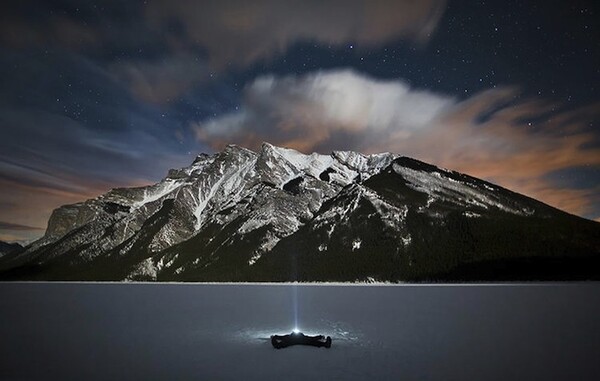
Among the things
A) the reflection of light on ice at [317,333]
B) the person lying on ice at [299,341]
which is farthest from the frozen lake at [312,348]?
the person lying on ice at [299,341]

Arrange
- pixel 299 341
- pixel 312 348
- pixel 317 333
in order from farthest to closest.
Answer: pixel 317 333 → pixel 299 341 → pixel 312 348

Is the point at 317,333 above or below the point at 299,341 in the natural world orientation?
above

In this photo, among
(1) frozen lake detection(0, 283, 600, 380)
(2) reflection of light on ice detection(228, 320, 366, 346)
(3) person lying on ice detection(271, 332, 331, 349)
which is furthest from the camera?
(2) reflection of light on ice detection(228, 320, 366, 346)

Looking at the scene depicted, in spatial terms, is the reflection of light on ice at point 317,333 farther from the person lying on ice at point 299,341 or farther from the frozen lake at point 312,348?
the person lying on ice at point 299,341

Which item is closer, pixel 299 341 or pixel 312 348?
pixel 312 348

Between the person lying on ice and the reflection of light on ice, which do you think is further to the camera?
the reflection of light on ice

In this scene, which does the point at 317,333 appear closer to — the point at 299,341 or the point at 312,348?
the point at 299,341

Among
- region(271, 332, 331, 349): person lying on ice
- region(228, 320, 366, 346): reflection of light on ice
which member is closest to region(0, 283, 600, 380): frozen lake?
region(228, 320, 366, 346): reflection of light on ice

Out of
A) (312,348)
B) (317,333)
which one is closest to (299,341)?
(312,348)

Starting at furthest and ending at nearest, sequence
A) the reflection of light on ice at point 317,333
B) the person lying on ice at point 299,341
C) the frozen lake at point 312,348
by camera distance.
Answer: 1. the reflection of light on ice at point 317,333
2. the person lying on ice at point 299,341
3. the frozen lake at point 312,348

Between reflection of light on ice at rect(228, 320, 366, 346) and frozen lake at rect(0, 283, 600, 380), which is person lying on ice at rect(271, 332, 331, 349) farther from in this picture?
reflection of light on ice at rect(228, 320, 366, 346)

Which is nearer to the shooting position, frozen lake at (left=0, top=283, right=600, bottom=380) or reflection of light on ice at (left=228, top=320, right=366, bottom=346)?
frozen lake at (left=0, top=283, right=600, bottom=380)

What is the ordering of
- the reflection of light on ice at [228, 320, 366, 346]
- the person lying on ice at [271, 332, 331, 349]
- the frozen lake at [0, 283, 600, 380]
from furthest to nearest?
the reflection of light on ice at [228, 320, 366, 346]
the person lying on ice at [271, 332, 331, 349]
the frozen lake at [0, 283, 600, 380]
